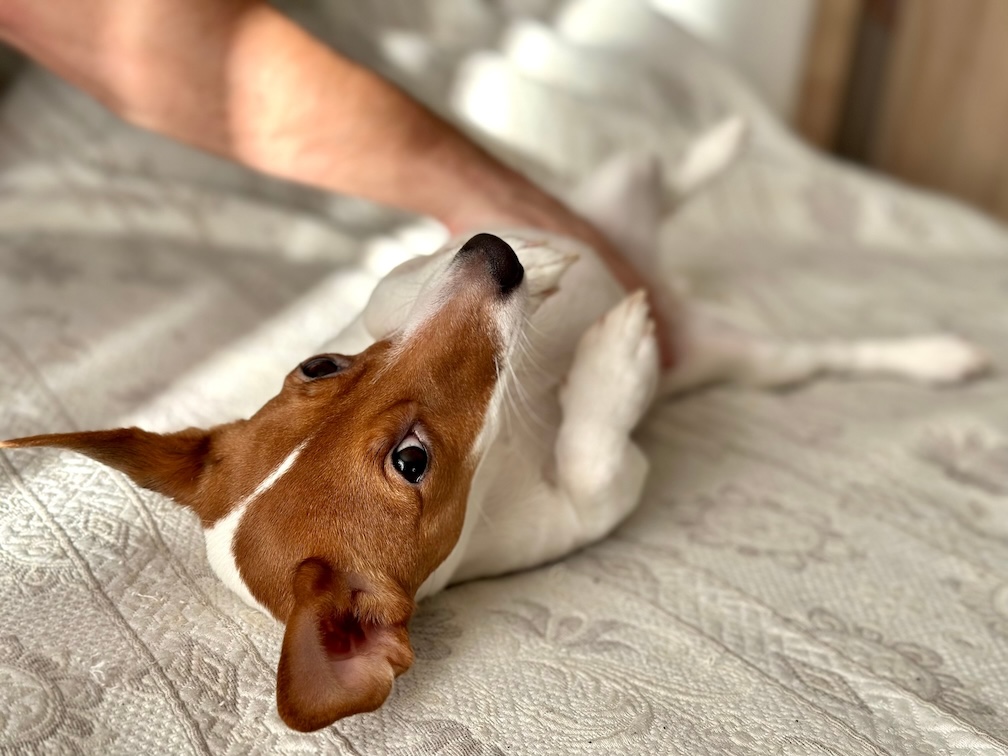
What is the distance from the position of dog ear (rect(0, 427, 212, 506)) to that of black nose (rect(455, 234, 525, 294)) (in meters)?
0.42

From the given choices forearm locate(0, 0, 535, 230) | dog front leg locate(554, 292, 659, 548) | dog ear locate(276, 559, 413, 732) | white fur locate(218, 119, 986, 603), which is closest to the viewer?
dog ear locate(276, 559, 413, 732)

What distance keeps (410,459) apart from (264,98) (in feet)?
2.53

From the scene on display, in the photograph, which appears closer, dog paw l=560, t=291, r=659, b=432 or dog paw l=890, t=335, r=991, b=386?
dog paw l=560, t=291, r=659, b=432

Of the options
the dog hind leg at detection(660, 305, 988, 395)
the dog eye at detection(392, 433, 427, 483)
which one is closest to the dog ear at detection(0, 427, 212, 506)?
the dog eye at detection(392, 433, 427, 483)

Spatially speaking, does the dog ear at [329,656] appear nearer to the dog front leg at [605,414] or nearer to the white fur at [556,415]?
the white fur at [556,415]

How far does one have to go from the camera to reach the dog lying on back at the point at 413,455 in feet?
3.52

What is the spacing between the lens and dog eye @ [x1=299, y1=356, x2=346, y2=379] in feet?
A: 4.08

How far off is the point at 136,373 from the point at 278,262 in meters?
0.57

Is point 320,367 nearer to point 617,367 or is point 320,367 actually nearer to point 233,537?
point 233,537

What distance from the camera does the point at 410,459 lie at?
1165 mm

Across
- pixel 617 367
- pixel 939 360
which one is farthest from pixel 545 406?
pixel 939 360

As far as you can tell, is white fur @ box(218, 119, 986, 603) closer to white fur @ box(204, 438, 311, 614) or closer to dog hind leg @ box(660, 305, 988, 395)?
white fur @ box(204, 438, 311, 614)

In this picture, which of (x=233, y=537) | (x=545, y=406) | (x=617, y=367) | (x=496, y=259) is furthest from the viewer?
(x=545, y=406)

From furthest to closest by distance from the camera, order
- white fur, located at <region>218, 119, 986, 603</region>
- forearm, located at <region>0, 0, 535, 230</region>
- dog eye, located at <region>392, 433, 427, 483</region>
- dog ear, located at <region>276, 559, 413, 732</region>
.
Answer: forearm, located at <region>0, 0, 535, 230</region>, white fur, located at <region>218, 119, 986, 603</region>, dog eye, located at <region>392, 433, 427, 483</region>, dog ear, located at <region>276, 559, 413, 732</region>
